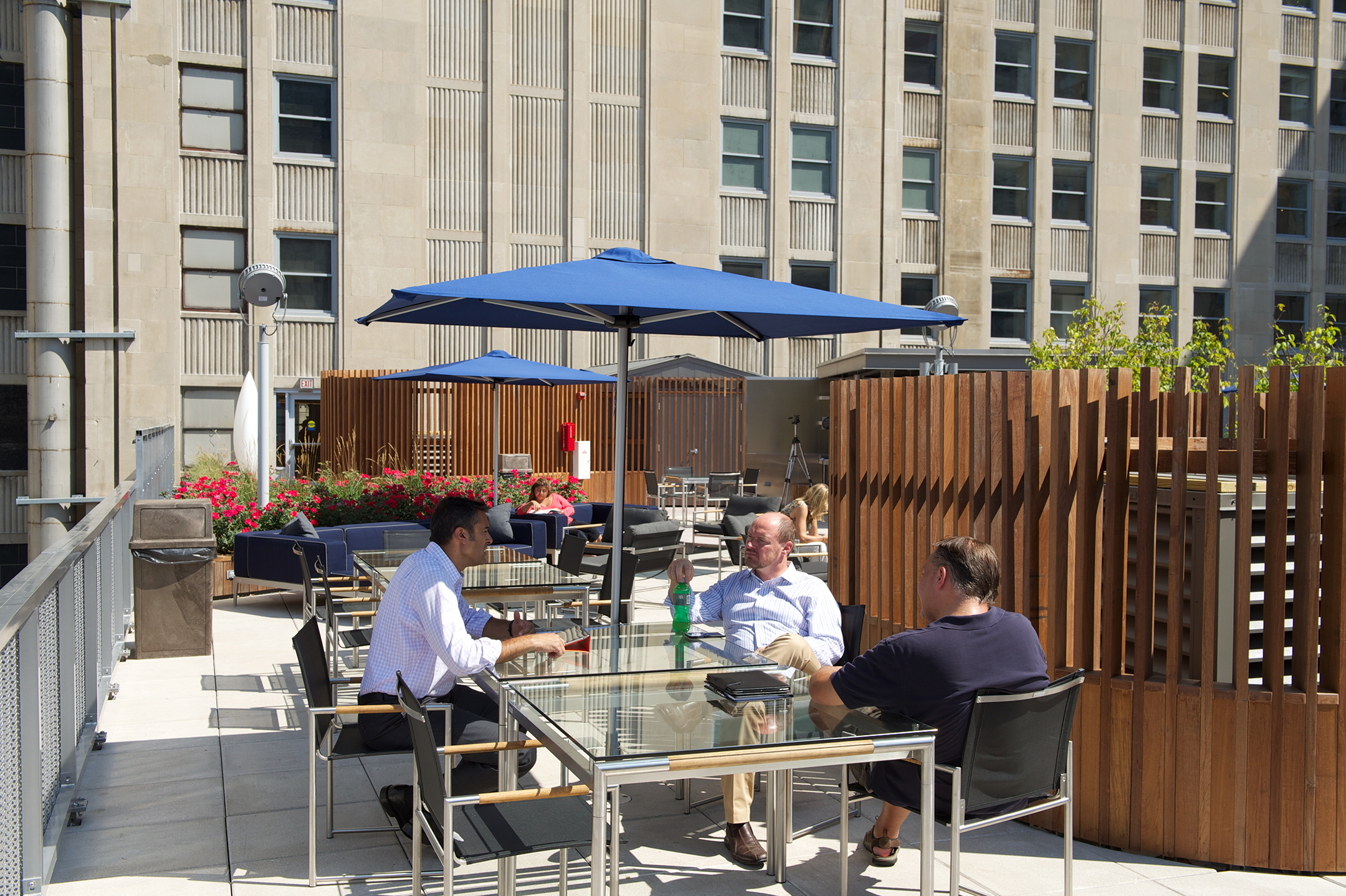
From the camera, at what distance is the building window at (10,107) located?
81.7 feet

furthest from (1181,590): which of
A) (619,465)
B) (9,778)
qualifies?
(9,778)

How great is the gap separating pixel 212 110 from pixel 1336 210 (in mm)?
A: 29414

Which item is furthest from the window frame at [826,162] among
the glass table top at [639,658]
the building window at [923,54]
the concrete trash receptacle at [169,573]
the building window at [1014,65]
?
the glass table top at [639,658]

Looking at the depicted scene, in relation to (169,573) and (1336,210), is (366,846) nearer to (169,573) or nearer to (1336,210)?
(169,573)

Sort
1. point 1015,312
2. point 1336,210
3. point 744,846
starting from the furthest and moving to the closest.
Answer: point 1336,210 → point 1015,312 → point 744,846

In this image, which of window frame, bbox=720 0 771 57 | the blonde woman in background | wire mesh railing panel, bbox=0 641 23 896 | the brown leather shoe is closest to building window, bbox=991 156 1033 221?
window frame, bbox=720 0 771 57

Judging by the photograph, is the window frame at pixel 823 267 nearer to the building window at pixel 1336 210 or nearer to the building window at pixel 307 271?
the building window at pixel 307 271

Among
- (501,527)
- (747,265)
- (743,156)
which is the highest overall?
(743,156)

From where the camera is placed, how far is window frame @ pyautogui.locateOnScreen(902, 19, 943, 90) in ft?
91.6

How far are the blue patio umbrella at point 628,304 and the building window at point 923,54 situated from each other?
23.7 meters

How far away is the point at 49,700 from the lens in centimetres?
487

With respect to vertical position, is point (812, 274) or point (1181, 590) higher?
point (812, 274)

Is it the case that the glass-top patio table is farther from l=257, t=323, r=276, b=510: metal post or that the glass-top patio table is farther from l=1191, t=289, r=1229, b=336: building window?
l=1191, t=289, r=1229, b=336: building window

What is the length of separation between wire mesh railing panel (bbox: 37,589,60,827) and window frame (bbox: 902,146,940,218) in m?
25.2
